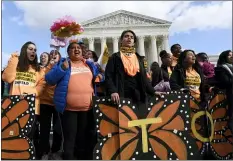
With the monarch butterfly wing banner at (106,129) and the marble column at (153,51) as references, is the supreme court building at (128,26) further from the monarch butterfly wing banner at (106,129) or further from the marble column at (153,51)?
the monarch butterfly wing banner at (106,129)

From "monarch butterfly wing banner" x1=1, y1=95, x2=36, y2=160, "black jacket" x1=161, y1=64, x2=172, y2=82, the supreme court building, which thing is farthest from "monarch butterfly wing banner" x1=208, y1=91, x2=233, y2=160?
the supreme court building

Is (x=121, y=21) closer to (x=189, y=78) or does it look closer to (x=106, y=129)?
(x=189, y=78)

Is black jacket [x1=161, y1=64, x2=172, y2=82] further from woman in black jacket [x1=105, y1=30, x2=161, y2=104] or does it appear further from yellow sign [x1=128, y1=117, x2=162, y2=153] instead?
yellow sign [x1=128, y1=117, x2=162, y2=153]

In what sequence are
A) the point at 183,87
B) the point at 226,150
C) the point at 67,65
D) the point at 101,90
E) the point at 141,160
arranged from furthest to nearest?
the point at 101,90 < the point at 183,87 < the point at 226,150 < the point at 67,65 < the point at 141,160

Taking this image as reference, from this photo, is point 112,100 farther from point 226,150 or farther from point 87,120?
point 226,150

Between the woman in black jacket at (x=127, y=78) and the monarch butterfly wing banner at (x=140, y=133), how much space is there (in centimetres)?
12

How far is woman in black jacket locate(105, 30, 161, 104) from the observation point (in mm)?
3686

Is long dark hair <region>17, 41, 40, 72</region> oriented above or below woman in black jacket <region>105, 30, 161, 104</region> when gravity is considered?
above

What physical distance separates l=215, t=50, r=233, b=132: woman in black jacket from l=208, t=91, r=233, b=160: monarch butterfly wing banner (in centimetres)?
7

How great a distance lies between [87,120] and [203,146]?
1.63 metres

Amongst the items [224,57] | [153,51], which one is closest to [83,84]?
[224,57]

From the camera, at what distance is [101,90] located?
196 inches

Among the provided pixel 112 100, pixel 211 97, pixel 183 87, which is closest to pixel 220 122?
pixel 211 97

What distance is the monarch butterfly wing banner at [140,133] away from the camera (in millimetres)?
3562
